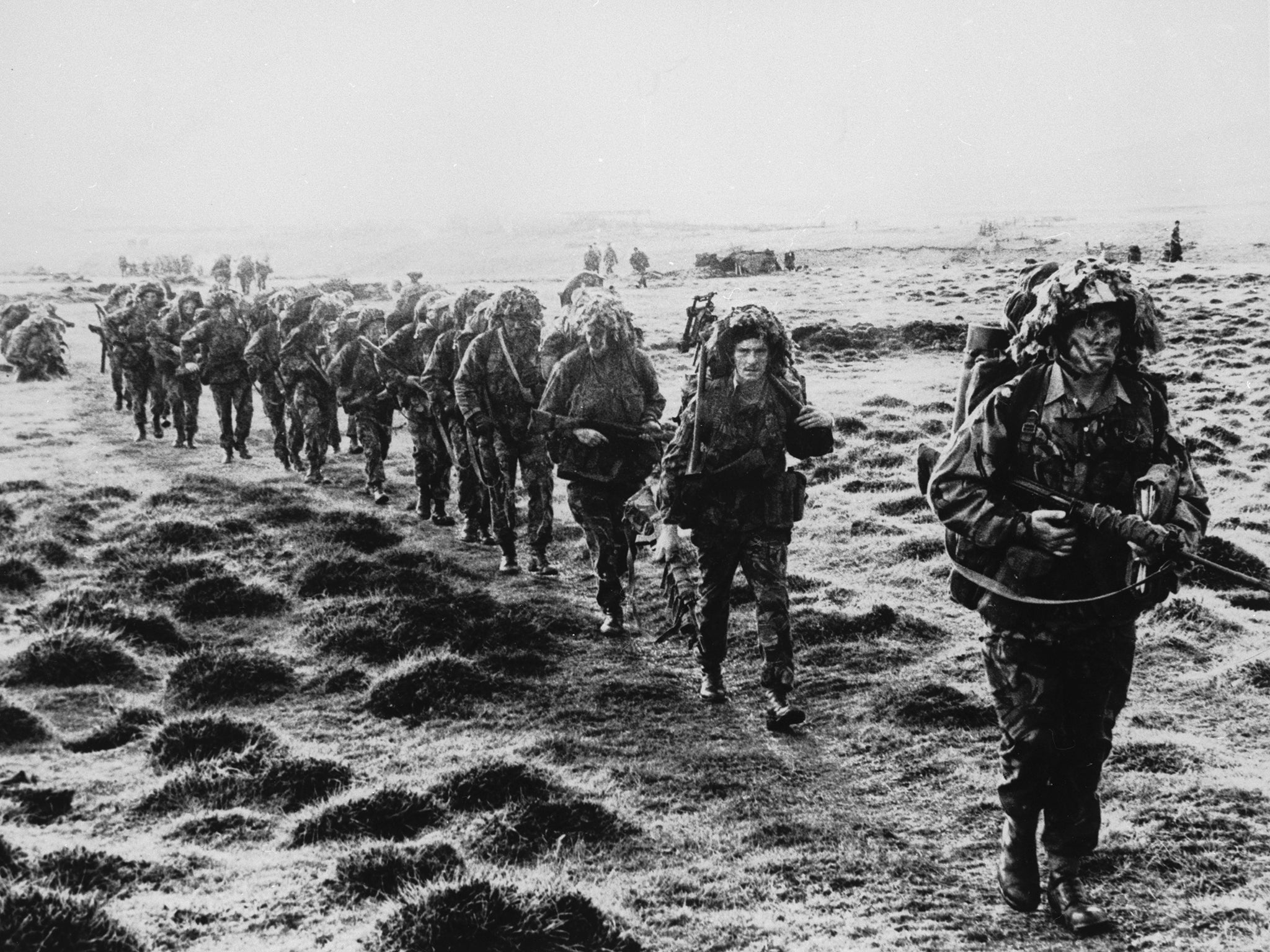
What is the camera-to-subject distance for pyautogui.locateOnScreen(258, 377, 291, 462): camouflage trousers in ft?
54.4

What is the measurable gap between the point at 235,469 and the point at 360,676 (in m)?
9.72

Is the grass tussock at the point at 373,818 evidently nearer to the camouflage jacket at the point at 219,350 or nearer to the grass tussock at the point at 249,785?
the grass tussock at the point at 249,785

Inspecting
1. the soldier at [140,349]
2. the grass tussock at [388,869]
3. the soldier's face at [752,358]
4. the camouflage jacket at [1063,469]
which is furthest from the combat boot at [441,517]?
the camouflage jacket at [1063,469]

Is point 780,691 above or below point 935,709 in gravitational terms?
above

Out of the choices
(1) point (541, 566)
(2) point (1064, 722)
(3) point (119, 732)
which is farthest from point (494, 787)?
(1) point (541, 566)

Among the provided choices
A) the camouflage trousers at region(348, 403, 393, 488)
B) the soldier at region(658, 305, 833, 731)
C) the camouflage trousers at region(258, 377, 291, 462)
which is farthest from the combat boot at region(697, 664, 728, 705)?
the camouflage trousers at region(258, 377, 291, 462)

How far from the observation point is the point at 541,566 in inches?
420

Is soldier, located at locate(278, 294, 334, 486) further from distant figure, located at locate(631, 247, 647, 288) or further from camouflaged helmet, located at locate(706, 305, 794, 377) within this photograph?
distant figure, located at locate(631, 247, 647, 288)

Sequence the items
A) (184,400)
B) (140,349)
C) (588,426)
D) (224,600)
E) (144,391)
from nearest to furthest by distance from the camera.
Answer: (588,426) < (224,600) < (184,400) < (140,349) < (144,391)

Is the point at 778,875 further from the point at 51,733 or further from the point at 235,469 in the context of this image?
the point at 235,469

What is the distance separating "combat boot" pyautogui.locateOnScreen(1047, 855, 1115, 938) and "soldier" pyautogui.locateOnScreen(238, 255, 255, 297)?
5262cm

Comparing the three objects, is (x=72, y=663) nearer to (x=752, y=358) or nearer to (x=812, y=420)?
(x=752, y=358)

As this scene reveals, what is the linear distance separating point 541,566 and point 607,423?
243cm

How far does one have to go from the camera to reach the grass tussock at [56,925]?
409cm
